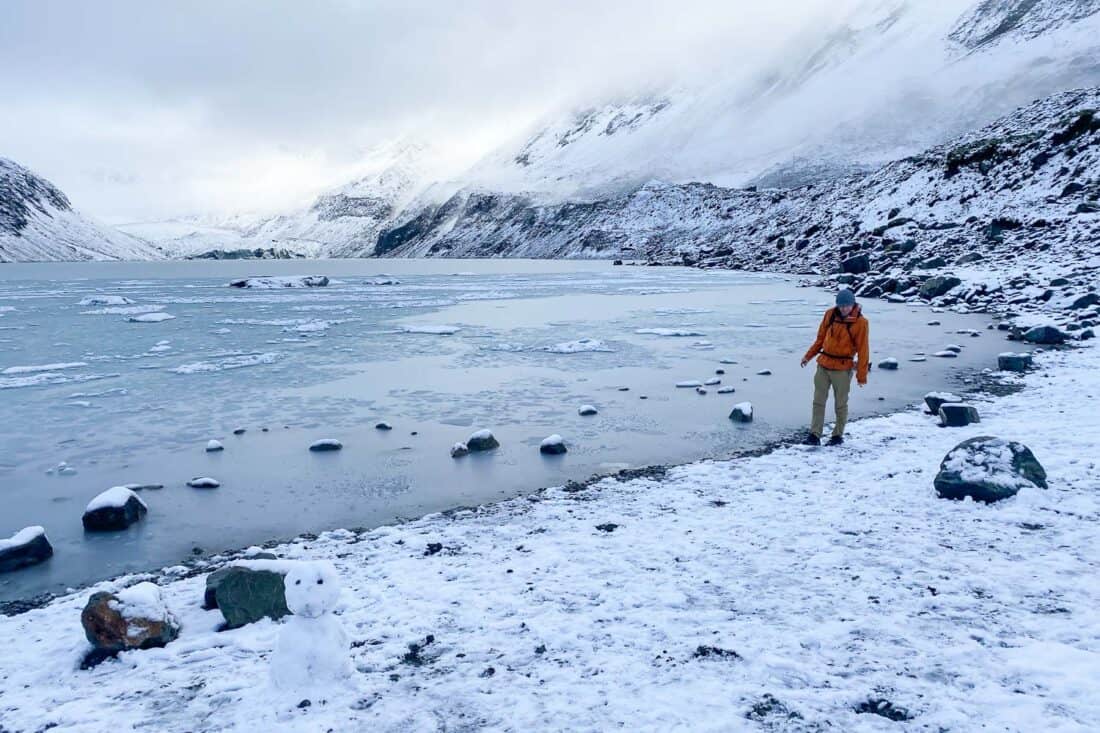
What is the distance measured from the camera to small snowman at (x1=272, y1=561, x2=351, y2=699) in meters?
4.33

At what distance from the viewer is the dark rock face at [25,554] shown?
6.42 metres

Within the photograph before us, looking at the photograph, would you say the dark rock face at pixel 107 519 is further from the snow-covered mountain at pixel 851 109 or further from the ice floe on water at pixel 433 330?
the snow-covered mountain at pixel 851 109

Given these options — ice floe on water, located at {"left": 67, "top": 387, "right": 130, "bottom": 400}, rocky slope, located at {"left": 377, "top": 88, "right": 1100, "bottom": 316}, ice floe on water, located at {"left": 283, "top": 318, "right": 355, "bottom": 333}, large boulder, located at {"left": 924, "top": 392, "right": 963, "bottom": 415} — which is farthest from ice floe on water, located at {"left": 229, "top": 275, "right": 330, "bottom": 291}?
large boulder, located at {"left": 924, "top": 392, "right": 963, "bottom": 415}

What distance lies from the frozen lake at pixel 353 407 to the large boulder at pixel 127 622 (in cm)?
170

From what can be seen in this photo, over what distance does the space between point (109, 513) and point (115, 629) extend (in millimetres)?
2992

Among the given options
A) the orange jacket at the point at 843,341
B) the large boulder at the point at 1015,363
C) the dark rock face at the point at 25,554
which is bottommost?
the dark rock face at the point at 25,554

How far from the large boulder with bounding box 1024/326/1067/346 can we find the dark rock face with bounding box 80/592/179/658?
1928cm

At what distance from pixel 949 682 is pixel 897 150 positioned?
411 ft

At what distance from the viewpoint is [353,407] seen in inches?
503

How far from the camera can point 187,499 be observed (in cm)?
820

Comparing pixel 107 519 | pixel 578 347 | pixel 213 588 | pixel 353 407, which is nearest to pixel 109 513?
pixel 107 519

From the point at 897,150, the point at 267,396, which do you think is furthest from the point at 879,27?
the point at 267,396

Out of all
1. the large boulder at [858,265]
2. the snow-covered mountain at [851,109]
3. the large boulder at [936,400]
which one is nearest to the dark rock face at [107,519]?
the large boulder at [936,400]

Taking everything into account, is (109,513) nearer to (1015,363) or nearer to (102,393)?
(102,393)
